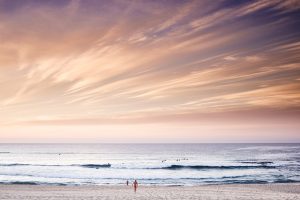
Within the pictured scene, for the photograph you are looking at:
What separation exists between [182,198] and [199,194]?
3.25m

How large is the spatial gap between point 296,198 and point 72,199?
18.9 metres

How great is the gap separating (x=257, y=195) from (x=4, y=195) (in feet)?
74.5

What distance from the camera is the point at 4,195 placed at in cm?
2838

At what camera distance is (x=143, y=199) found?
89.1 feet

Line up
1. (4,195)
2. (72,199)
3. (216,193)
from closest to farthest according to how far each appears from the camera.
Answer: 1. (72,199)
2. (4,195)
3. (216,193)

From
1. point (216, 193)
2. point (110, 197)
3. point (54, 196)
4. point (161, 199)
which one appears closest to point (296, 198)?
point (216, 193)

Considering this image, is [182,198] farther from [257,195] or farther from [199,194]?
[257,195]

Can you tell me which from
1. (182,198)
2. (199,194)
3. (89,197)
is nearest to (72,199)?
(89,197)

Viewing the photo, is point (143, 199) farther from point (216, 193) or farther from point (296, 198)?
point (296, 198)

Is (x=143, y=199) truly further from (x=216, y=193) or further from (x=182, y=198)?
(x=216, y=193)

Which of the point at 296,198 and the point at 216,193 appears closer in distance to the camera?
the point at 296,198

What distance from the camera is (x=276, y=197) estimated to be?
2883cm

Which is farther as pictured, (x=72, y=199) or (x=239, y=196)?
(x=239, y=196)

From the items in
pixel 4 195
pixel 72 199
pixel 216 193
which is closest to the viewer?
pixel 72 199
